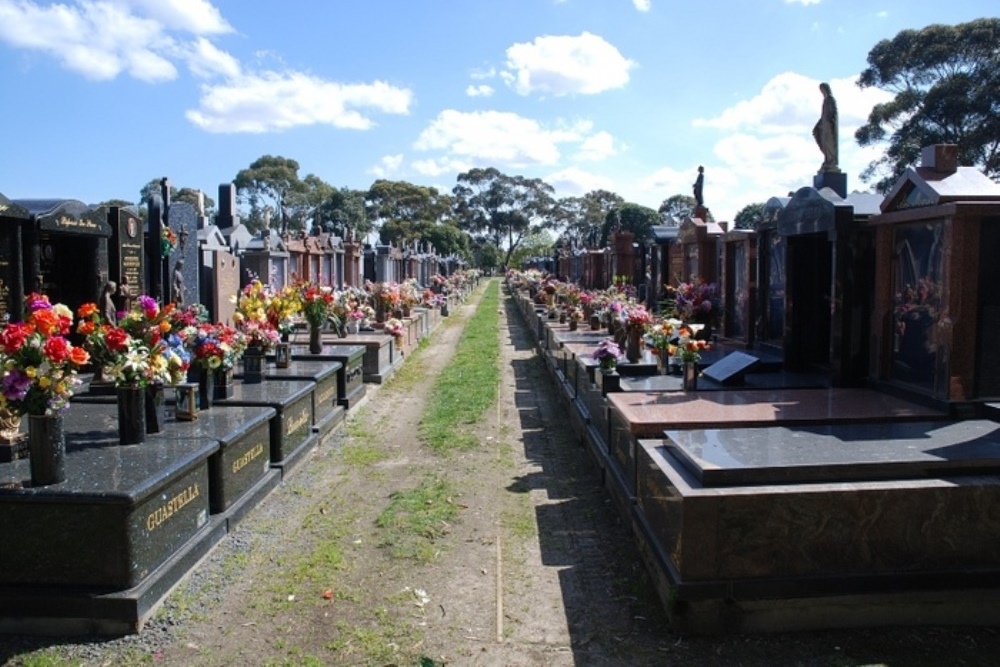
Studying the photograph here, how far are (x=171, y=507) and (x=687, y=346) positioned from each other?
444cm

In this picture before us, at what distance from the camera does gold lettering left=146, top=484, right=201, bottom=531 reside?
4.33m

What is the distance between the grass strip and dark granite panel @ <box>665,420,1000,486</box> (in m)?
4.03

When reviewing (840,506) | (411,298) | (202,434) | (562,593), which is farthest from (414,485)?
(411,298)

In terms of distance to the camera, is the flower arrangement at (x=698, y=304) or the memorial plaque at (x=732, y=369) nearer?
the memorial plaque at (x=732, y=369)

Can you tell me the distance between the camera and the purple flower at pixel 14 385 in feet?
13.4

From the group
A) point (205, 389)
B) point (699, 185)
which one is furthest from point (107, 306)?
point (699, 185)

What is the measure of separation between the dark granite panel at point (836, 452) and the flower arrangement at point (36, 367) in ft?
11.2

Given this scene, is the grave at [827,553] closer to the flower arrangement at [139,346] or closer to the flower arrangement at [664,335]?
the flower arrangement at [139,346]

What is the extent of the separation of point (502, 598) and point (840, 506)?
6.33ft

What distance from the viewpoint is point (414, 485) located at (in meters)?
7.10

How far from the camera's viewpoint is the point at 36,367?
4.14 meters

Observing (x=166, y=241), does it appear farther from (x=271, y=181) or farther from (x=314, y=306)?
(x=271, y=181)

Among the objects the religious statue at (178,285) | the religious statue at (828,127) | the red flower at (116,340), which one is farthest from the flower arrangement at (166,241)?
the religious statue at (828,127)

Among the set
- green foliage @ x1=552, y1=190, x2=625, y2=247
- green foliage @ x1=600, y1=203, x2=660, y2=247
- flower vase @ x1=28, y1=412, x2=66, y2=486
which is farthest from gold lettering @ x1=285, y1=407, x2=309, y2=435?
green foliage @ x1=552, y1=190, x2=625, y2=247
